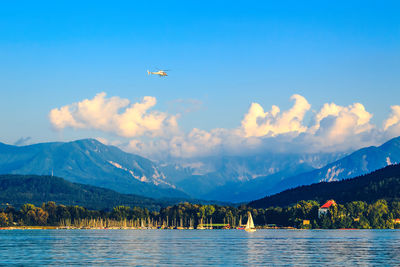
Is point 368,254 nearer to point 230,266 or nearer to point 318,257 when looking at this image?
point 318,257

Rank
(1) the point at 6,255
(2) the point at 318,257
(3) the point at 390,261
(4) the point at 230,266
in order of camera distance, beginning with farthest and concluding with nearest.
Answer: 1. (1) the point at 6,255
2. (2) the point at 318,257
3. (3) the point at 390,261
4. (4) the point at 230,266

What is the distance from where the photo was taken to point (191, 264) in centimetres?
13188

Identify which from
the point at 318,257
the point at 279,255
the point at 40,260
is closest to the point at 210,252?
the point at 279,255

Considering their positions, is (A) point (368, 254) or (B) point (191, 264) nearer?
(B) point (191, 264)

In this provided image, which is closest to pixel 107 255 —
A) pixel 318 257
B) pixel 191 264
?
pixel 191 264

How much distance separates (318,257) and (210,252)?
98.7ft

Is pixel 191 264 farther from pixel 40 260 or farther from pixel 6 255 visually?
pixel 6 255

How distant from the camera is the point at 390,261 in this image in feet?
446

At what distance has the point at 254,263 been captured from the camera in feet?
438

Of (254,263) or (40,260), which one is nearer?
(254,263)

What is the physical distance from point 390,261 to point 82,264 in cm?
6115

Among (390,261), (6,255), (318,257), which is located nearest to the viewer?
(390,261)

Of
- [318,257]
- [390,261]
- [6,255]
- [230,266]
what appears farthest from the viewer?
[6,255]

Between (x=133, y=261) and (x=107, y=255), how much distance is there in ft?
63.5
